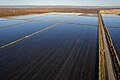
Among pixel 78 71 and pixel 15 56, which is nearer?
pixel 78 71

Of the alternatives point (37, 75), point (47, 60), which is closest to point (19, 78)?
point (37, 75)

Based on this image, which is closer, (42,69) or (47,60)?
(42,69)

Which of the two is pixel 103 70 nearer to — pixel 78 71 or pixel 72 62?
pixel 78 71

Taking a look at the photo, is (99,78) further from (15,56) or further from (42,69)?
(15,56)

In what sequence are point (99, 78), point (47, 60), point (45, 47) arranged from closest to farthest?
1. point (99, 78)
2. point (47, 60)
3. point (45, 47)

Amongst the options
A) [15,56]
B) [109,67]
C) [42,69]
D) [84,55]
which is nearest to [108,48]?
[84,55]

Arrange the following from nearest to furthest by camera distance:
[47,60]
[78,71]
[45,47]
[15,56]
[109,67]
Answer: [78,71] < [109,67] < [47,60] < [15,56] < [45,47]

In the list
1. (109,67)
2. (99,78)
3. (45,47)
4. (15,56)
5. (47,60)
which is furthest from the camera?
(45,47)

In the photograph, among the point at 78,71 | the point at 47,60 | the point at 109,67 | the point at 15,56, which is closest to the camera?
the point at 78,71
